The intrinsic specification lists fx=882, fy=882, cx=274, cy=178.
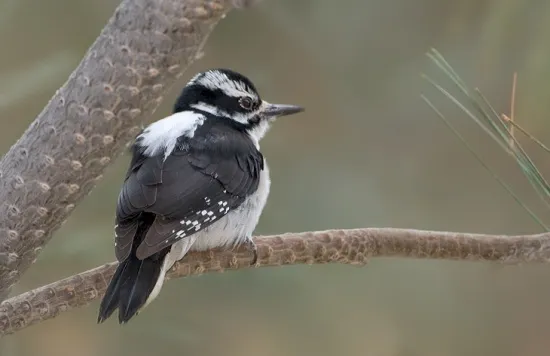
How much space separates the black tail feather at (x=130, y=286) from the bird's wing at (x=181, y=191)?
0.02m

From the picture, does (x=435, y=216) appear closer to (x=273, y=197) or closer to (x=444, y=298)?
(x=444, y=298)

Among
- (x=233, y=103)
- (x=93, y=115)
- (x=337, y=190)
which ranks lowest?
(x=337, y=190)

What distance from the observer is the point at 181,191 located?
1.51 metres

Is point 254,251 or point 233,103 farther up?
point 233,103

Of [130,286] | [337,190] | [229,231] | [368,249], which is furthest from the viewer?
[337,190]

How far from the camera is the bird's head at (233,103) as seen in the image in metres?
1.86

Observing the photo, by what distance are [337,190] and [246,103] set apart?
1.03ft

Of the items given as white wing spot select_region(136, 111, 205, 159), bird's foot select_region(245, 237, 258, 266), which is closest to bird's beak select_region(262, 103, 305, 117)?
white wing spot select_region(136, 111, 205, 159)

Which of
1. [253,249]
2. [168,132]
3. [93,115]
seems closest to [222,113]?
[168,132]

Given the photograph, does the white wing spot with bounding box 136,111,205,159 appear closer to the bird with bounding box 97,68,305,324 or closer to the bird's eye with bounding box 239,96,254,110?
the bird with bounding box 97,68,305,324

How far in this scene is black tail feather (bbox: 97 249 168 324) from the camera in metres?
1.26

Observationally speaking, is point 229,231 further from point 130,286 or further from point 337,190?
point 337,190

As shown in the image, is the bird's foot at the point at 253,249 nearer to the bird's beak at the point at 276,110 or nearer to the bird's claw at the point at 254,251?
the bird's claw at the point at 254,251

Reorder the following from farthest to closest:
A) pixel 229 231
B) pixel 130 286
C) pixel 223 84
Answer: pixel 223 84 → pixel 229 231 → pixel 130 286
